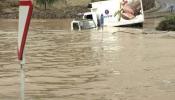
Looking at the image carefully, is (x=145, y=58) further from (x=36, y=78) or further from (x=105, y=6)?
(x=105, y=6)

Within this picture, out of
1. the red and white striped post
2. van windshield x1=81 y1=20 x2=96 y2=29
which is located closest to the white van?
van windshield x1=81 y1=20 x2=96 y2=29

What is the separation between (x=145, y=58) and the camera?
18.1 m

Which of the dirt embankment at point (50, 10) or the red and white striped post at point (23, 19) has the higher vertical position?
the red and white striped post at point (23, 19)

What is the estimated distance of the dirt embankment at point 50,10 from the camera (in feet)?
212

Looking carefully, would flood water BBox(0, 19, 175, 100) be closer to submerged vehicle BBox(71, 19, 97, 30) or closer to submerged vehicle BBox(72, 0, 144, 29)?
submerged vehicle BBox(71, 19, 97, 30)

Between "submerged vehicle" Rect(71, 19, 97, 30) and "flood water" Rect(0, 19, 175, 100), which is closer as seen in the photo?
"flood water" Rect(0, 19, 175, 100)

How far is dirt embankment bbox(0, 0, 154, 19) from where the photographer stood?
6462cm

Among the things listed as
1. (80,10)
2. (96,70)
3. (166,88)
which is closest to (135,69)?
(96,70)

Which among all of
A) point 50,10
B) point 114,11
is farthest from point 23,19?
point 50,10

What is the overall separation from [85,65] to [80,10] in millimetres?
53170

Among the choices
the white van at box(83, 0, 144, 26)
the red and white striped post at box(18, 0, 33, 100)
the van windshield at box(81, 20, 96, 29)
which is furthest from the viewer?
the white van at box(83, 0, 144, 26)

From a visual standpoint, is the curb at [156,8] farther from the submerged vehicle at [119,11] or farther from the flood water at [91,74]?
the flood water at [91,74]

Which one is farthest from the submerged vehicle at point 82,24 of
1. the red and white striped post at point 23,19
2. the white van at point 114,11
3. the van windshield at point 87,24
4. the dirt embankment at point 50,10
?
the red and white striped post at point 23,19

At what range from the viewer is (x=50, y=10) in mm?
68188
